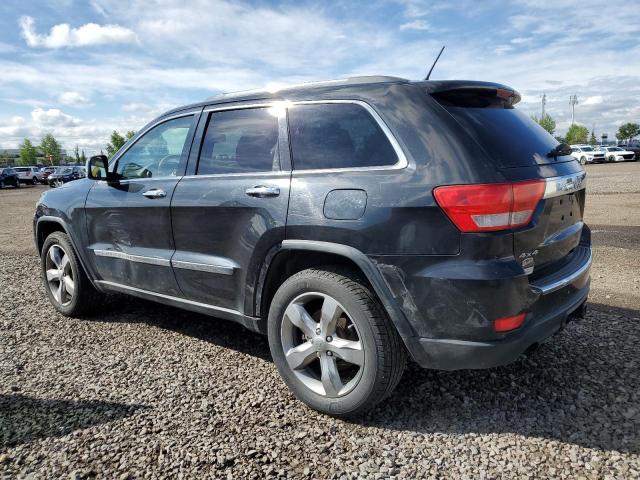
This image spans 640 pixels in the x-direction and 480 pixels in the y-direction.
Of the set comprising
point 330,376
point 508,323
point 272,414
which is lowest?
point 272,414

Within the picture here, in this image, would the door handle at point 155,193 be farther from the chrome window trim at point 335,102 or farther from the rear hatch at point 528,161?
the rear hatch at point 528,161

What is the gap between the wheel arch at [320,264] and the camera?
247 centimetres

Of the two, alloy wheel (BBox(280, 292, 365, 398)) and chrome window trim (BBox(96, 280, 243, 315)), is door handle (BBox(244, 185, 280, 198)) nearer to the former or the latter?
alloy wheel (BBox(280, 292, 365, 398))

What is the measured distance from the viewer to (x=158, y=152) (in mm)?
3820

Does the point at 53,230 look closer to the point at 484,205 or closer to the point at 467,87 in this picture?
the point at 467,87

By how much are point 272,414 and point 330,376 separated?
0.43m

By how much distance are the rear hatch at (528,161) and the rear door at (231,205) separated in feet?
3.43

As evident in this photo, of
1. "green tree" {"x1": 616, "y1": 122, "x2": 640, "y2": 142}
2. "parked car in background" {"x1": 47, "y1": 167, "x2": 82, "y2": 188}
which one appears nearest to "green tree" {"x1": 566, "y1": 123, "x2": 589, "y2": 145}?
"green tree" {"x1": 616, "y1": 122, "x2": 640, "y2": 142}

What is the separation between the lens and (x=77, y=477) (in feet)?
7.69

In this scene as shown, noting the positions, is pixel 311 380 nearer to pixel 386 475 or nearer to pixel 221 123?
pixel 386 475

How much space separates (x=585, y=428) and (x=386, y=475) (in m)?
1.12

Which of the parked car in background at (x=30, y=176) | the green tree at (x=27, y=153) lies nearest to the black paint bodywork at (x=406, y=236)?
the parked car in background at (x=30, y=176)

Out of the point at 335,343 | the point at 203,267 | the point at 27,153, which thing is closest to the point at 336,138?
the point at 335,343

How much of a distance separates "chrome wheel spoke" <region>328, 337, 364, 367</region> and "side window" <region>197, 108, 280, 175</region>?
3.60ft
